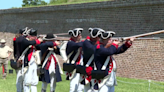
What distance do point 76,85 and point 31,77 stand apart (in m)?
1.40

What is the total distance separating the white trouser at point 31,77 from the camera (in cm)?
1046

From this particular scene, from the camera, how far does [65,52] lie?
10.8m

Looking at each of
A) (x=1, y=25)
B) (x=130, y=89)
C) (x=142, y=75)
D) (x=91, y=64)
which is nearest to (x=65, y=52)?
(x=91, y=64)

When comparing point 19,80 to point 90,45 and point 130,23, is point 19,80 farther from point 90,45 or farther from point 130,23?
point 130,23

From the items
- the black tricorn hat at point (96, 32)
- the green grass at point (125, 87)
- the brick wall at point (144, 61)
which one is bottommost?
the green grass at point (125, 87)

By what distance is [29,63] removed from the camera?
1062 centimetres

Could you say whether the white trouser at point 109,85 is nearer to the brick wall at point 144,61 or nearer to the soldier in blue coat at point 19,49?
the soldier in blue coat at point 19,49

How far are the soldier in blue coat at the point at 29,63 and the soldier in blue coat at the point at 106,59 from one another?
8.93 ft

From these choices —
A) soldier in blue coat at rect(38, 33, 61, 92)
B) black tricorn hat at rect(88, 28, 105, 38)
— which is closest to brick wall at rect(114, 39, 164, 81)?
soldier in blue coat at rect(38, 33, 61, 92)

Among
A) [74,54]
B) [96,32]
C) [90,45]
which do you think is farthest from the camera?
[74,54]

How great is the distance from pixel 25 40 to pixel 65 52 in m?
1.25

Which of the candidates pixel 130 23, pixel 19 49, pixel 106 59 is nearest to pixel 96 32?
pixel 106 59

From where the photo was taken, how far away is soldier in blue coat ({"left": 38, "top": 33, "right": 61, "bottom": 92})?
36.1 ft

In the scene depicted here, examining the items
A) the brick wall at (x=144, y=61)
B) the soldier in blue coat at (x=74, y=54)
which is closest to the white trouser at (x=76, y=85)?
the soldier in blue coat at (x=74, y=54)
